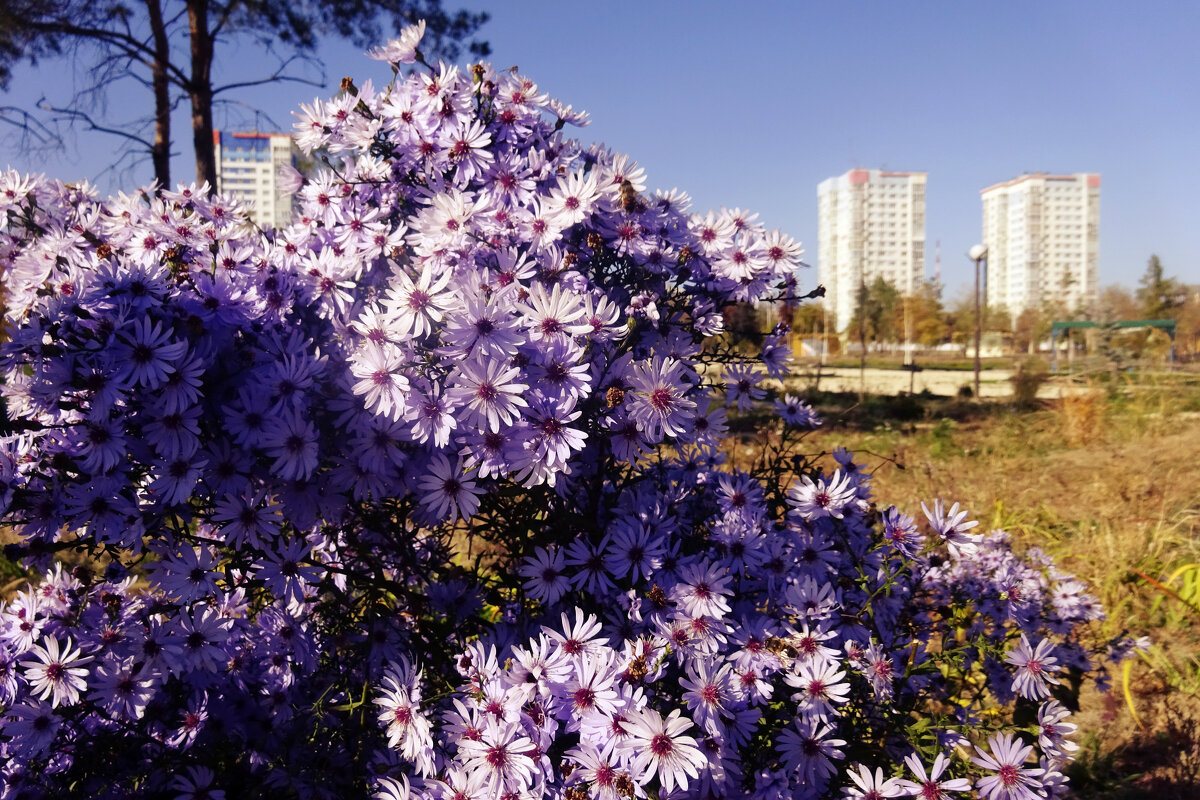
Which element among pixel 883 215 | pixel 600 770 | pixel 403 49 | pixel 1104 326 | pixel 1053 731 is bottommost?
pixel 1053 731

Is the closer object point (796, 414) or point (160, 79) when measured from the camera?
point (796, 414)

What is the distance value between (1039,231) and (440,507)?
104469mm

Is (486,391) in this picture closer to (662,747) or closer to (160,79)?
(662,747)

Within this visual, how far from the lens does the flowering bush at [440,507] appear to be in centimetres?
120

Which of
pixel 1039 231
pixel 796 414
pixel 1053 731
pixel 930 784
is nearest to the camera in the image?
pixel 930 784

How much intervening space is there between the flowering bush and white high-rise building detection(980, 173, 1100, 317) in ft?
321

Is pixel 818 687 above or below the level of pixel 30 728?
above

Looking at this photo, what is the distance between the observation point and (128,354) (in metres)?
1.13

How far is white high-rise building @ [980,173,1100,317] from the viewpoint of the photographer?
3460 inches

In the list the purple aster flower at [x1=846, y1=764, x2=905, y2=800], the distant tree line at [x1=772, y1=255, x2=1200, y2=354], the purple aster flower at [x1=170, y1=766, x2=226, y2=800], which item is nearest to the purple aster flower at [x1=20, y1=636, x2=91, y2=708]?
the purple aster flower at [x1=170, y1=766, x2=226, y2=800]

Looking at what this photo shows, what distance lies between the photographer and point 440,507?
1317 mm

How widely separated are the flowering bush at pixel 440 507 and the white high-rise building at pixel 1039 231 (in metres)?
97.9

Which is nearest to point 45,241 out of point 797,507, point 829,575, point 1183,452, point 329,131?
point 329,131

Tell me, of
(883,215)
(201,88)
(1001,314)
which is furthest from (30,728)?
(883,215)
